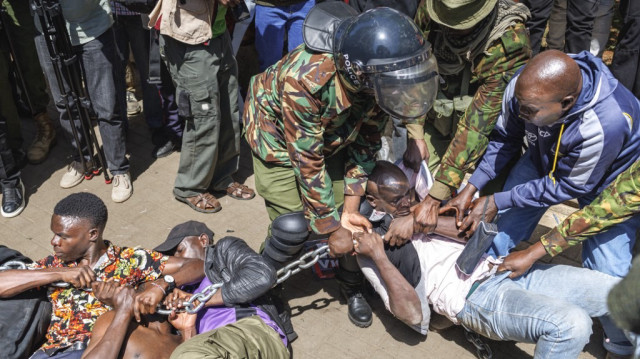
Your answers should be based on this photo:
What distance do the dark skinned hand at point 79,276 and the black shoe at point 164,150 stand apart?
2.47m

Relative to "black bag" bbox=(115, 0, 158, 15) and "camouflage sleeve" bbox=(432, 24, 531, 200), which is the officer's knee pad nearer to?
"camouflage sleeve" bbox=(432, 24, 531, 200)

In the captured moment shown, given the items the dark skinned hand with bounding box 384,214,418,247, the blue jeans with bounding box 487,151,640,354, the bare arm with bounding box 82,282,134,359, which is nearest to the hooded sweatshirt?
the blue jeans with bounding box 487,151,640,354

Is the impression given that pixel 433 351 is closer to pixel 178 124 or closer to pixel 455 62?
pixel 455 62

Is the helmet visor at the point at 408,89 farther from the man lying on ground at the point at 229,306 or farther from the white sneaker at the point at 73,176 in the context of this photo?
the white sneaker at the point at 73,176

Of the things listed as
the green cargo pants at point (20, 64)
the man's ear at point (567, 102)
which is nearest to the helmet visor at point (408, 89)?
the man's ear at point (567, 102)

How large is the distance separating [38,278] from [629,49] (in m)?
5.15

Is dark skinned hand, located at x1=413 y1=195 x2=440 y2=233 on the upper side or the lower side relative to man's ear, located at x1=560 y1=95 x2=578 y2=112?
lower

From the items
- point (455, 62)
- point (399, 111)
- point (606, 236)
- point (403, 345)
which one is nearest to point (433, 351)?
point (403, 345)

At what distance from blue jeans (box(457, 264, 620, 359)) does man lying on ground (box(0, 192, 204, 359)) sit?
1.60 m

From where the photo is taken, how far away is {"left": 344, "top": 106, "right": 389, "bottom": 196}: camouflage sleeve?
340 cm

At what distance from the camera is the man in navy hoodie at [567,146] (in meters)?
2.94

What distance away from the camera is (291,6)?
505 cm

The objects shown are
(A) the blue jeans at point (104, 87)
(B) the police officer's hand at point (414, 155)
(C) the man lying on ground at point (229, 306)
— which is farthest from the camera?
(A) the blue jeans at point (104, 87)

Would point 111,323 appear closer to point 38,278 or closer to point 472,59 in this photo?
point 38,278
